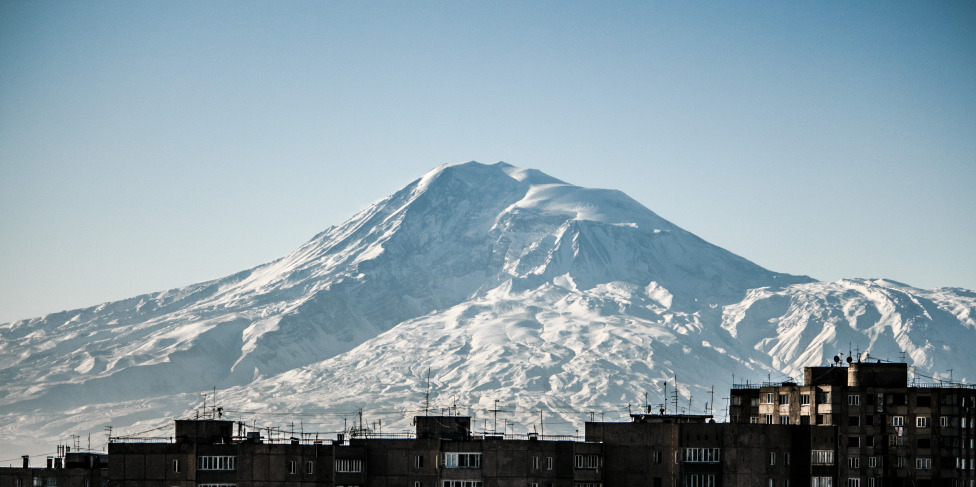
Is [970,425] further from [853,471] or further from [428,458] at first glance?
[428,458]

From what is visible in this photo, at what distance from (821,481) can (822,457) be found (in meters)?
2.01

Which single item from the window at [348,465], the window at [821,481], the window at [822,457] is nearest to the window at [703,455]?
the window at [822,457]

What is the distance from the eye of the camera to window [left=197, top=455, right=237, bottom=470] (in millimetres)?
119438

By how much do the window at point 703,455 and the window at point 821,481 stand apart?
910 cm

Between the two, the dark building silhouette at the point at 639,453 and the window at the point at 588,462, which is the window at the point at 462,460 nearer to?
the dark building silhouette at the point at 639,453

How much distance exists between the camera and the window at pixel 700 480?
12531cm

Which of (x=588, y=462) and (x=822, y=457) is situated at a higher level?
(x=822, y=457)

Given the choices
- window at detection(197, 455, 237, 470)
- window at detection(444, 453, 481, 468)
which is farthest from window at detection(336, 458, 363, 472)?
window at detection(197, 455, 237, 470)

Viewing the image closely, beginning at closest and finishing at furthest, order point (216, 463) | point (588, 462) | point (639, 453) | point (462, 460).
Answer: point (216, 463) < point (462, 460) < point (588, 462) < point (639, 453)

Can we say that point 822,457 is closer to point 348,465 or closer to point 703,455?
point 703,455

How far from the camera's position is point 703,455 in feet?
413

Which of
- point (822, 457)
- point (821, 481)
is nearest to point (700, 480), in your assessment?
point (821, 481)

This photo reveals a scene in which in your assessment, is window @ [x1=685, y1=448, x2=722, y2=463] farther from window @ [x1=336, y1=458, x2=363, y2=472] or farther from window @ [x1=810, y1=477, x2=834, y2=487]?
window @ [x1=336, y1=458, x2=363, y2=472]

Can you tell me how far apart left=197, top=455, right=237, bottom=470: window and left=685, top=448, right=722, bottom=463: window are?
35.8 meters
